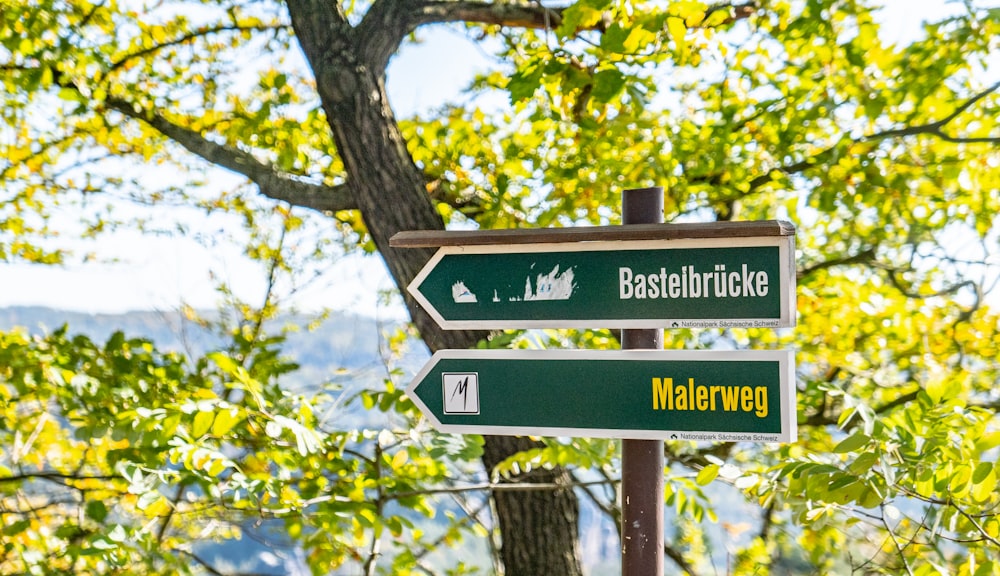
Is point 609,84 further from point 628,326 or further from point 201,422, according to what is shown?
point 201,422

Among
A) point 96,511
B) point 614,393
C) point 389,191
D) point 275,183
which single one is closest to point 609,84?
point 389,191

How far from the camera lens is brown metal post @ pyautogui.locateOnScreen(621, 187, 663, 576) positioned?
132cm

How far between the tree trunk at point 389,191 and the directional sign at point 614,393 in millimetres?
1206

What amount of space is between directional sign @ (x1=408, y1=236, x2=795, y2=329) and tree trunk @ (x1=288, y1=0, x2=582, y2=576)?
3.98 feet

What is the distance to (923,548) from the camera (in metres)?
2.32

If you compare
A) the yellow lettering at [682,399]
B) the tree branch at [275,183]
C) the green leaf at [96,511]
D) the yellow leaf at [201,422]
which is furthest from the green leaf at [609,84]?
the green leaf at [96,511]

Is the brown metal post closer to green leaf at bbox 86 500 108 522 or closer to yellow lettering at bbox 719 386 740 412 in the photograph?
yellow lettering at bbox 719 386 740 412

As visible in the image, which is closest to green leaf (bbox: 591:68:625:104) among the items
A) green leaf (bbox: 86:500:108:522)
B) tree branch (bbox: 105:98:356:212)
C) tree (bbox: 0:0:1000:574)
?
tree (bbox: 0:0:1000:574)

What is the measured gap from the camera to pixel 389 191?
8.68 ft

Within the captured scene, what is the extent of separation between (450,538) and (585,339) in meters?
1.12

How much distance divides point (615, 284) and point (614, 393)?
194 mm

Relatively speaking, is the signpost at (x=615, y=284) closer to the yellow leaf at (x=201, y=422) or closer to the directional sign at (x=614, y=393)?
the directional sign at (x=614, y=393)

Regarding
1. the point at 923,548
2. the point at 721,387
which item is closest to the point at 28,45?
the point at 721,387

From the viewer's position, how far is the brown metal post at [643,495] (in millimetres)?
1320
